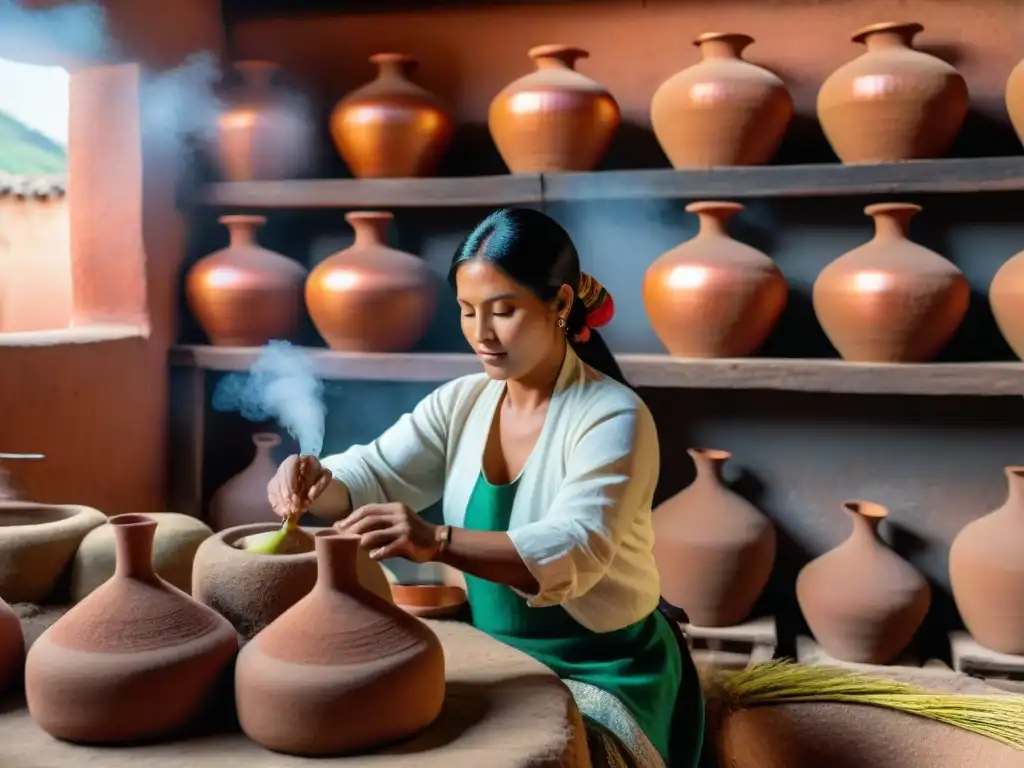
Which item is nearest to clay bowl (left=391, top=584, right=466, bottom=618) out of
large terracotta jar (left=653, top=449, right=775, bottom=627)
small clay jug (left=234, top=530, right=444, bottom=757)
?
small clay jug (left=234, top=530, right=444, bottom=757)

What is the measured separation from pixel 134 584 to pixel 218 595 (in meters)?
0.17

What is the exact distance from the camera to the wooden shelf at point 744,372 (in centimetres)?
296

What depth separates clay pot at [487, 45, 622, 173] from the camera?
10.7 feet

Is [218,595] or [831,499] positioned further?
[831,499]

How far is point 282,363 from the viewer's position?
363 cm

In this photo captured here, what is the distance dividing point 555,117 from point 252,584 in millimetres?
2185

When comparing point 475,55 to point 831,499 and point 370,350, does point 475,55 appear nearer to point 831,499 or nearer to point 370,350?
point 370,350

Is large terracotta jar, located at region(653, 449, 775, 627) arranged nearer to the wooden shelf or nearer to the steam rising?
the wooden shelf

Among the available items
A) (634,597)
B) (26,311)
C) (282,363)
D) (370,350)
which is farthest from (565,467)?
(26,311)

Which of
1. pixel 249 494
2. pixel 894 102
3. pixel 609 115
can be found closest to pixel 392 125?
pixel 609 115

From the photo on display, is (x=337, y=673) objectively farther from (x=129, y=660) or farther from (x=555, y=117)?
(x=555, y=117)

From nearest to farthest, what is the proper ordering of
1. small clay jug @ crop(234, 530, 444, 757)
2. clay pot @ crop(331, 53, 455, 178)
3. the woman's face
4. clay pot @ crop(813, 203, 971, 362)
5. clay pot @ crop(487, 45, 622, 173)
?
1. small clay jug @ crop(234, 530, 444, 757)
2. the woman's face
3. clay pot @ crop(813, 203, 971, 362)
4. clay pot @ crop(487, 45, 622, 173)
5. clay pot @ crop(331, 53, 455, 178)

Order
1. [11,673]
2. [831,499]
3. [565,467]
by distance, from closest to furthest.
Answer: [11,673] < [565,467] < [831,499]

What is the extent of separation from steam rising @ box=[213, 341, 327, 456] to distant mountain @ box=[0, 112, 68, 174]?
8.95 feet
